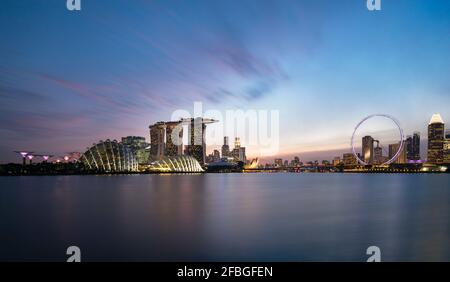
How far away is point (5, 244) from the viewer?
54.2 ft

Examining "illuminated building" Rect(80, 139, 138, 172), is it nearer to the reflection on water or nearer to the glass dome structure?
the glass dome structure

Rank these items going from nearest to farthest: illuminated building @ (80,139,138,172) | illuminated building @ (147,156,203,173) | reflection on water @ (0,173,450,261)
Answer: reflection on water @ (0,173,450,261) → illuminated building @ (80,139,138,172) → illuminated building @ (147,156,203,173)

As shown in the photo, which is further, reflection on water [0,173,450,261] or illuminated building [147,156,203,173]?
illuminated building [147,156,203,173]

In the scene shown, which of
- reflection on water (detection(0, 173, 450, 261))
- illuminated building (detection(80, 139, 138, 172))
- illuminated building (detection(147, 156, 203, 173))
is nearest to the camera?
reflection on water (detection(0, 173, 450, 261))

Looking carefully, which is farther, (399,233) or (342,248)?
(399,233)

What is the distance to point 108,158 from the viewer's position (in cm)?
14950

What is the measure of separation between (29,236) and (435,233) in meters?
24.8

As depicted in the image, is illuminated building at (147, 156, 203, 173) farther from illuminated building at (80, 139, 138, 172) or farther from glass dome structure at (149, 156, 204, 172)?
illuminated building at (80, 139, 138, 172)

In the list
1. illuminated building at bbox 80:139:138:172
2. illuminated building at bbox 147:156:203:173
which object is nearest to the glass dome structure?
illuminated building at bbox 147:156:203:173

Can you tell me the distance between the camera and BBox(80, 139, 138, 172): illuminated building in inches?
5876
